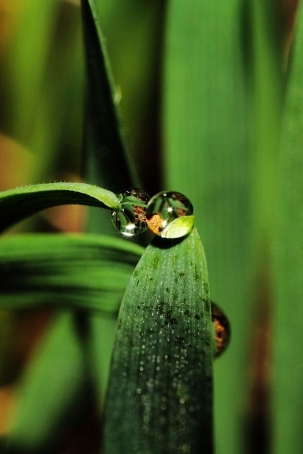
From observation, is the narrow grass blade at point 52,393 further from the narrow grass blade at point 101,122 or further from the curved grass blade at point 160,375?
the curved grass blade at point 160,375

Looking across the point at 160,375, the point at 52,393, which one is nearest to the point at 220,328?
the point at 160,375

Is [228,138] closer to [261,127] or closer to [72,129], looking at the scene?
→ [261,127]

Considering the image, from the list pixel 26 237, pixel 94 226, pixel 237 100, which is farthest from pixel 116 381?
pixel 237 100

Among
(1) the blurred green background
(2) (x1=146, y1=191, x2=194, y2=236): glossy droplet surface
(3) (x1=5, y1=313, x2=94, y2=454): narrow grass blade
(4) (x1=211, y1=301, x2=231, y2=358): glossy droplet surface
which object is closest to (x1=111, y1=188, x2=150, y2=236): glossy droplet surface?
(2) (x1=146, y1=191, x2=194, y2=236): glossy droplet surface

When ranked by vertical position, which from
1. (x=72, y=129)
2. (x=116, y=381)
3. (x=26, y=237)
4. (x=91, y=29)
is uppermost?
(x=72, y=129)

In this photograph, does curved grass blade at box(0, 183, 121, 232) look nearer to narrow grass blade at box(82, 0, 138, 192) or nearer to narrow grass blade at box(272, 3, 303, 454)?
narrow grass blade at box(82, 0, 138, 192)

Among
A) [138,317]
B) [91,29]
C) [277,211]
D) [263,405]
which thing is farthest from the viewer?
[263,405]
